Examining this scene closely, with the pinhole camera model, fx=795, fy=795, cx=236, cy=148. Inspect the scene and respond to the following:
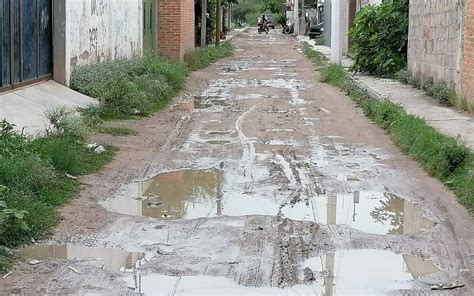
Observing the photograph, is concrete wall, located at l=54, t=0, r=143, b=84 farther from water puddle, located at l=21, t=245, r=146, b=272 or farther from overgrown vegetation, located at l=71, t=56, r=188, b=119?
water puddle, located at l=21, t=245, r=146, b=272

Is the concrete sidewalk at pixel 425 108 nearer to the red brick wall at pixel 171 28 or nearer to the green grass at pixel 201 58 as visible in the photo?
the red brick wall at pixel 171 28

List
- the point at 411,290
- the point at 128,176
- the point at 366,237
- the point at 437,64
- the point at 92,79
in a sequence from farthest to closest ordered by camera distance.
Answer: the point at 437,64 < the point at 92,79 < the point at 128,176 < the point at 366,237 < the point at 411,290

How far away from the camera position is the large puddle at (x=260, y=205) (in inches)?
301

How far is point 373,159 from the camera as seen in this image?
10.8 m

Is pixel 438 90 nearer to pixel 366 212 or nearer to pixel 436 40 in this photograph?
pixel 436 40

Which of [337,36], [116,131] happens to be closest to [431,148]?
[116,131]

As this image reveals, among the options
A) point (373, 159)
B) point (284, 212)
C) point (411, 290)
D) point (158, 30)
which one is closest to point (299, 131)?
point (373, 159)

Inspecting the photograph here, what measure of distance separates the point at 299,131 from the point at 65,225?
6.48 m

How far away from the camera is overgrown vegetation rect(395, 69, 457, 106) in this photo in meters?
15.0

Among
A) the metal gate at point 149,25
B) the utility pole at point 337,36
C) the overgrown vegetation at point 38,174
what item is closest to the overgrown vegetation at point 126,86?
the overgrown vegetation at point 38,174

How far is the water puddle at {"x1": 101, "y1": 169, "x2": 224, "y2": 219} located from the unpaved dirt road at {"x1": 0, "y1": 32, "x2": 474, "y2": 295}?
0.02m

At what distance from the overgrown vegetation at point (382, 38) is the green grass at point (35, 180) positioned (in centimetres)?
1248

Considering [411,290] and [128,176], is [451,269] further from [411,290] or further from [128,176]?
[128,176]

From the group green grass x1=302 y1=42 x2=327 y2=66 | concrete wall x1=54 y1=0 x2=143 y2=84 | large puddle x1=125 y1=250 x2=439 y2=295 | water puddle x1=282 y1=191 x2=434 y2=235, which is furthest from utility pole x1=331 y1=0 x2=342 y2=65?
large puddle x1=125 y1=250 x2=439 y2=295
